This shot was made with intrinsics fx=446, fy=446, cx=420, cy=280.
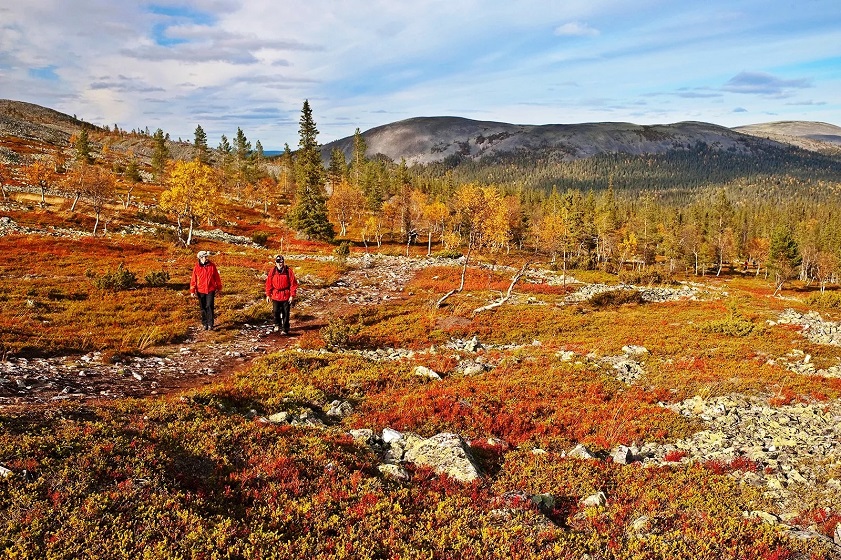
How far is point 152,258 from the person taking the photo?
4106cm

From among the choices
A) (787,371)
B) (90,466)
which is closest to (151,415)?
(90,466)

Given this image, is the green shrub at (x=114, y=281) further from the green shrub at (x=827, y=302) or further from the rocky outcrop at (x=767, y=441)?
the green shrub at (x=827, y=302)

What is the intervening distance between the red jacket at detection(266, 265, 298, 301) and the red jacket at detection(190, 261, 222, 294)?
2.04m

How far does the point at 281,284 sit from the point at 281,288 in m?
0.22

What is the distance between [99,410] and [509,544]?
838 cm

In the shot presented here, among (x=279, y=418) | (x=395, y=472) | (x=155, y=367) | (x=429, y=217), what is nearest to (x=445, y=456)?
(x=395, y=472)

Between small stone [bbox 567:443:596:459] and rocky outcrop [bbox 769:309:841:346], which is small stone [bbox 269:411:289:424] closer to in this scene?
small stone [bbox 567:443:596:459]

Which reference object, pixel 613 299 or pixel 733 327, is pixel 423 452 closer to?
pixel 733 327

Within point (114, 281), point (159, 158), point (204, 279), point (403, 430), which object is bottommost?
point (403, 430)

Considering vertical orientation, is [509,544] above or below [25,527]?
below

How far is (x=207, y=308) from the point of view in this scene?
19906mm

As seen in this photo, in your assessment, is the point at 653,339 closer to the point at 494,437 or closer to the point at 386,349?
the point at 386,349

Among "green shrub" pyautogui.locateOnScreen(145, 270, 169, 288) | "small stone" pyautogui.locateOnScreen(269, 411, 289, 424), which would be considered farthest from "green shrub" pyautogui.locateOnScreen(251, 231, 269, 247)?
"small stone" pyautogui.locateOnScreen(269, 411, 289, 424)

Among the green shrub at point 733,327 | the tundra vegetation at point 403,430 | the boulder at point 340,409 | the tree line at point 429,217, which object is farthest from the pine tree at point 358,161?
the boulder at point 340,409
